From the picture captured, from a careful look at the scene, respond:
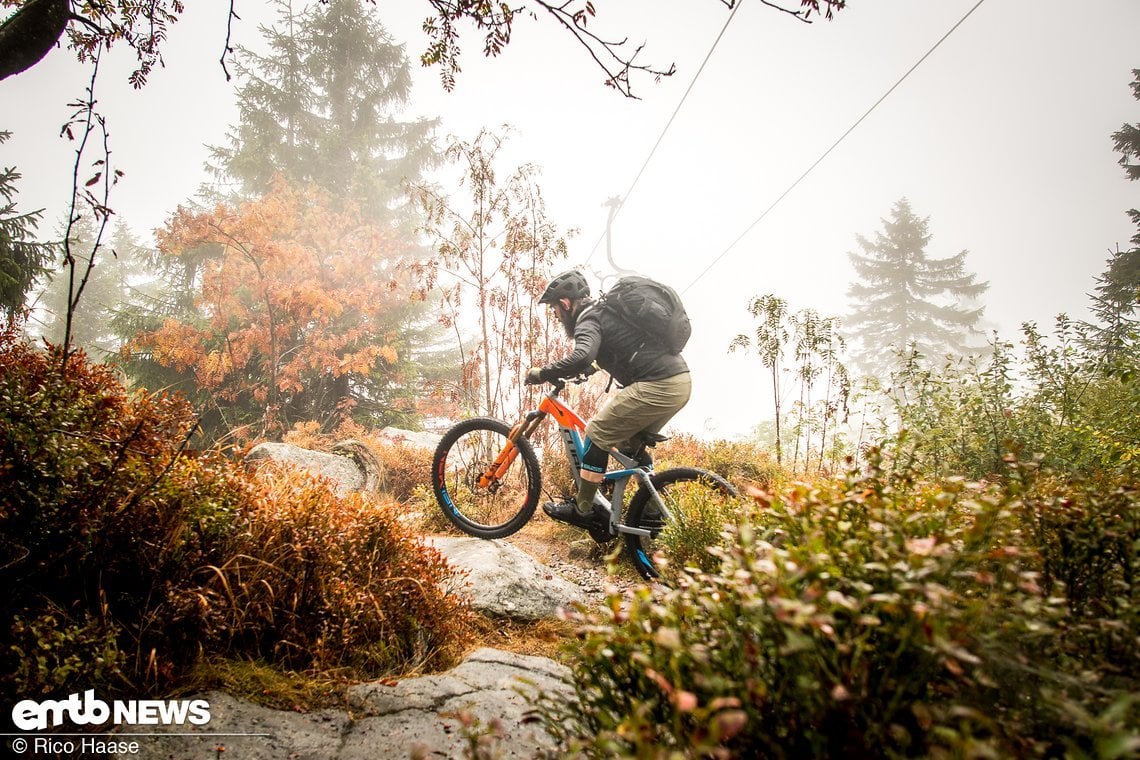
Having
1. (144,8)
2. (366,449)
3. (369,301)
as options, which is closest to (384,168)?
Result: (369,301)

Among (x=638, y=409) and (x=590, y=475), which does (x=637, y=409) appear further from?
(x=590, y=475)

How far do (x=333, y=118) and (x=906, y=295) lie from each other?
131 feet

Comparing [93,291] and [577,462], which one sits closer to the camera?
[577,462]

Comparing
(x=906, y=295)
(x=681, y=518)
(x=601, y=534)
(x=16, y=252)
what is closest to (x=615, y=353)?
(x=681, y=518)

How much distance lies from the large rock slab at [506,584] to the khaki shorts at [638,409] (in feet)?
3.94

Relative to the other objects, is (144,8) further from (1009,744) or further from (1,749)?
(1009,744)

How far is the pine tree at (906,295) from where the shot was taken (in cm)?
3303

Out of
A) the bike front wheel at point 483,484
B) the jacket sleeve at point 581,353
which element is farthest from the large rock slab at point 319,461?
the jacket sleeve at point 581,353

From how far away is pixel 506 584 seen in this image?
3.12 m

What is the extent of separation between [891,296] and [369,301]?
3826 cm

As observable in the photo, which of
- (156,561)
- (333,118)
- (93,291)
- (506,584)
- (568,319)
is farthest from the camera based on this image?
(93,291)

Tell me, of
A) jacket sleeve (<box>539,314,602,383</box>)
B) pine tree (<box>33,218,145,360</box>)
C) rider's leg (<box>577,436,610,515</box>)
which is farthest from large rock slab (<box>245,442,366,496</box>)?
pine tree (<box>33,218,145,360</box>)

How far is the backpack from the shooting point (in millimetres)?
3920

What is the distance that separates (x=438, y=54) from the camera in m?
2.93
